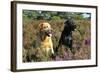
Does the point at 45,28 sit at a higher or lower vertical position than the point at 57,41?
higher

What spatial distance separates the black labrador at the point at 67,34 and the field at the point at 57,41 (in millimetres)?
33

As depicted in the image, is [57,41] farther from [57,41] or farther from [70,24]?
[70,24]

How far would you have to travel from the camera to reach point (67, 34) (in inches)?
84.4

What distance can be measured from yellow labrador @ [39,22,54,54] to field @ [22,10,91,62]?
3 cm

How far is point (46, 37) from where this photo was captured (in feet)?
6.73

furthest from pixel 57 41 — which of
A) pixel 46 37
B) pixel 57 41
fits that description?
pixel 46 37

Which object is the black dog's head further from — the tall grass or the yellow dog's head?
the yellow dog's head

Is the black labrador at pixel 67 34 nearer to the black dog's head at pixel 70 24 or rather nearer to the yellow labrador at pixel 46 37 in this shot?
the black dog's head at pixel 70 24

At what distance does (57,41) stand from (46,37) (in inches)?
4.6

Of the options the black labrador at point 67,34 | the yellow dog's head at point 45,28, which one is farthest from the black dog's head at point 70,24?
the yellow dog's head at point 45,28

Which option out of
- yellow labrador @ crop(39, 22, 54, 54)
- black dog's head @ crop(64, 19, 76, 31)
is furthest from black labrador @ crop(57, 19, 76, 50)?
yellow labrador @ crop(39, 22, 54, 54)

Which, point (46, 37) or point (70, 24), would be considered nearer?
point (46, 37)

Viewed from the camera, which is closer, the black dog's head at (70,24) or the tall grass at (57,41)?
the tall grass at (57,41)

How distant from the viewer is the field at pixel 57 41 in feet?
6.48
